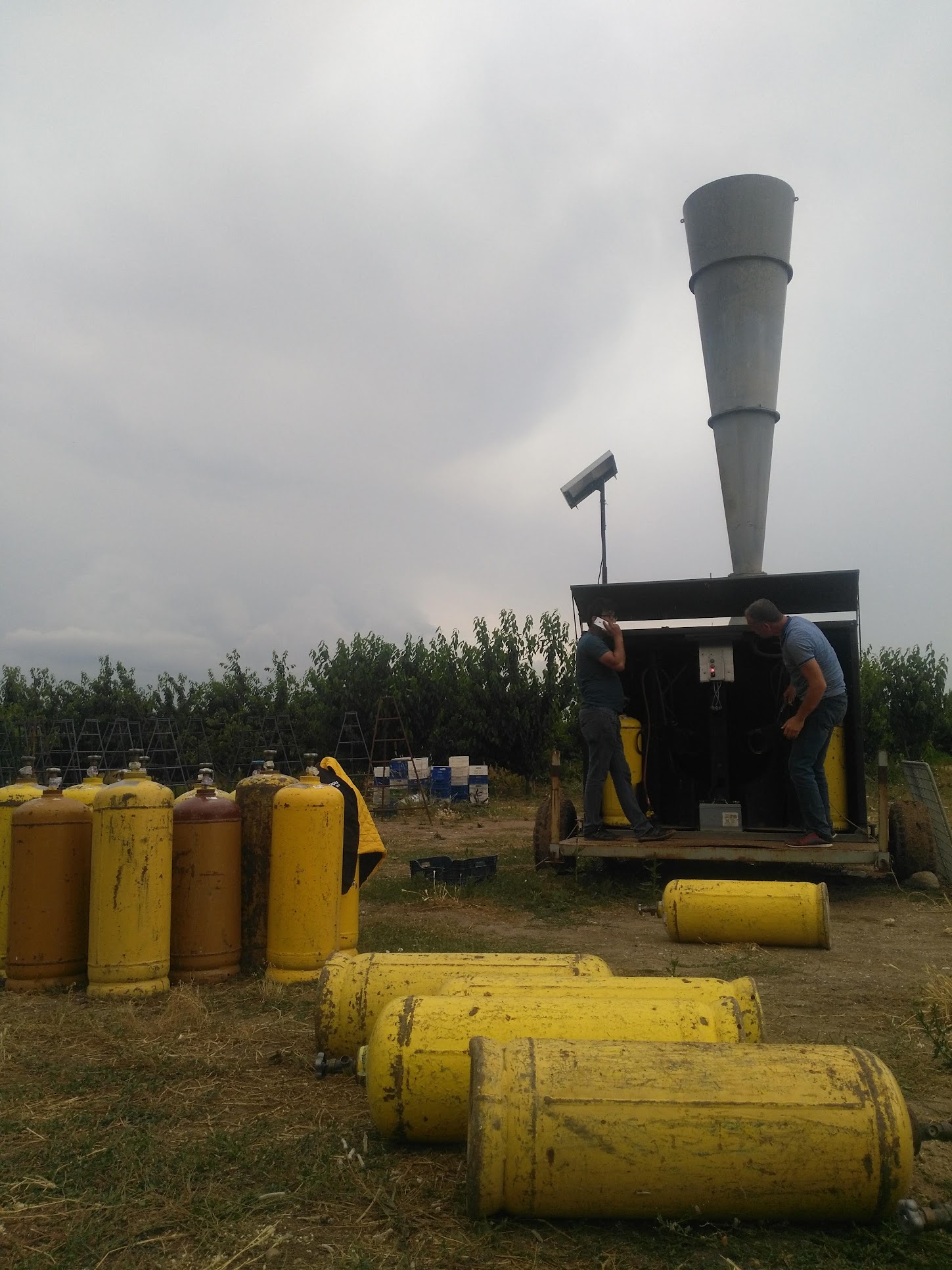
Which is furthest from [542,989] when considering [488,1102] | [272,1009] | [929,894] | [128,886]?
[929,894]

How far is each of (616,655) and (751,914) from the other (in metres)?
2.93

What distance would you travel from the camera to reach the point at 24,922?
486cm

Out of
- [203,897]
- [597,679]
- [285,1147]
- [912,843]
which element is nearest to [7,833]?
[203,897]

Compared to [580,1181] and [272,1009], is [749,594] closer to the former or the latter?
[272,1009]

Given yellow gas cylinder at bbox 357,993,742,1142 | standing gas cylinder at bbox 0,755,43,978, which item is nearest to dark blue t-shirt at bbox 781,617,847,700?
yellow gas cylinder at bbox 357,993,742,1142

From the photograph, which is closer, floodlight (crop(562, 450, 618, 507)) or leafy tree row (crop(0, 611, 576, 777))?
floodlight (crop(562, 450, 618, 507))

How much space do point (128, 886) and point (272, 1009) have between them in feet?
3.11

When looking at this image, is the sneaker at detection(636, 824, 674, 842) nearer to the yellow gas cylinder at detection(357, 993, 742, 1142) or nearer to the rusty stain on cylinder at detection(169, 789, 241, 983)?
the rusty stain on cylinder at detection(169, 789, 241, 983)

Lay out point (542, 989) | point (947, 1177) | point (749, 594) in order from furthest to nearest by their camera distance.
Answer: point (749, 594) < point (542, 989) < point (947, 1177)

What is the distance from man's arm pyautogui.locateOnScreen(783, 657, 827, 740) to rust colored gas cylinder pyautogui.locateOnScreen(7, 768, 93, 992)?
5.29 m

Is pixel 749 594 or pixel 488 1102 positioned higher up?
pixel 749 594

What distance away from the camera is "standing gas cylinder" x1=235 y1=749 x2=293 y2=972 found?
5129 millimetres

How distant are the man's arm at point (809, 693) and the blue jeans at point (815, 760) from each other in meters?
0.07

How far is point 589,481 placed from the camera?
449 inches
